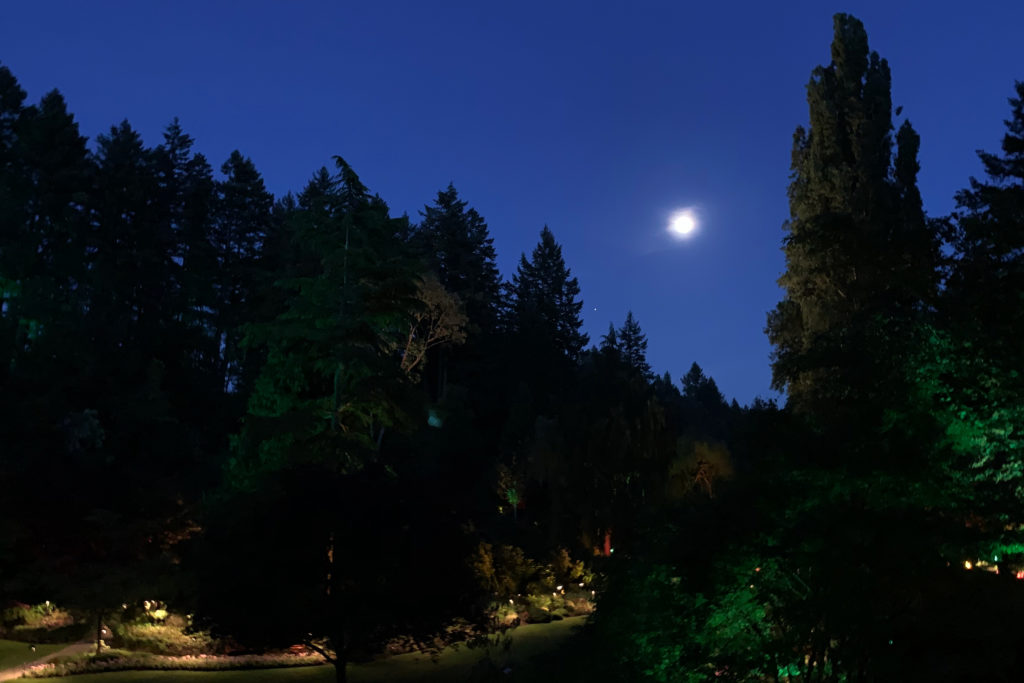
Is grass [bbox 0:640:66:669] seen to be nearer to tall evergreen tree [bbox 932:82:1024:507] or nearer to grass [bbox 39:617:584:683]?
grass [bbox 39:617:584:683]

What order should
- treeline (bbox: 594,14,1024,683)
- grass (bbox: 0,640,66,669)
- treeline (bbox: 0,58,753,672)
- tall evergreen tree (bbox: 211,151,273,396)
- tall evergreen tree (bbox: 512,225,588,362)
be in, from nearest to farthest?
treeline (bbox: 594,14,1024,683)
treeline (bbox: 0,58,753,672)
grass (bbox: 0,640,66,669)
tall evergreen tree (bbox: 211,151,273,396)
tall evergreen tree (bbox: 512,225,588,362)

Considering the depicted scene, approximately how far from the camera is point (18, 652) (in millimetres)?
15578

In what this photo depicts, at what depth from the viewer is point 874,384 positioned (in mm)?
9500

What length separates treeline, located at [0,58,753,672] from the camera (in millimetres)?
11133

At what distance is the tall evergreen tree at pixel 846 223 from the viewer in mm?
11828

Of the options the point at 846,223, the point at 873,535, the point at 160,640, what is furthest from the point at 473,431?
the point at 873,535

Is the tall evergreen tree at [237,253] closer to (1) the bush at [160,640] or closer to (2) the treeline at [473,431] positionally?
(2) the treeline at [473,431]

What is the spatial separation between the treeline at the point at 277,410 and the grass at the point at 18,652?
121 cm

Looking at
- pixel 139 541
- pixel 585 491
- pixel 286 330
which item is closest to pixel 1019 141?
pixel 585 491

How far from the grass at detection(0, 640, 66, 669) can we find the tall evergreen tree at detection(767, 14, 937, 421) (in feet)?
51.5

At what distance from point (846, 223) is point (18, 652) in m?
18.5

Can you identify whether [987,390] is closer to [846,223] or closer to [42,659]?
[846,223]

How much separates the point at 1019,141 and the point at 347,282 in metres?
23.7

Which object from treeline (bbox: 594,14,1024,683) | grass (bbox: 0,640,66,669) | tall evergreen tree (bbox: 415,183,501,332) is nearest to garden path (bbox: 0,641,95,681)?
grass (bbox: 0,640,66,669)
